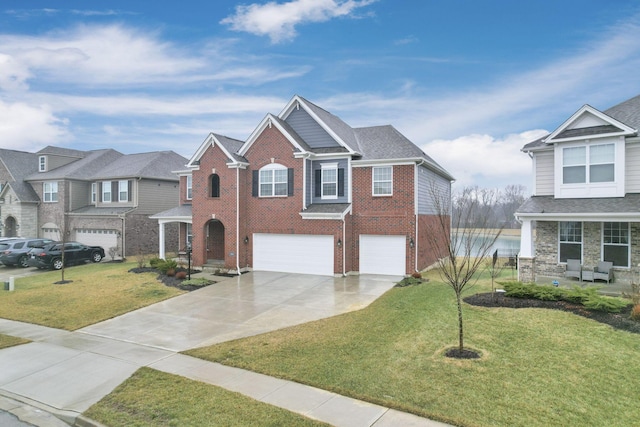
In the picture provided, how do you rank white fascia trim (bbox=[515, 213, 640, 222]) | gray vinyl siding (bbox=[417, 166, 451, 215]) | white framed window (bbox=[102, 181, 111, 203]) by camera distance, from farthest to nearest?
1. white framed window (bbox=[102, 181, 111, 203])
2. gray vinyl siding (bbox=[417, 166, 451, 215])
3. white fascia trim (bbox=[515, 213, 640, 222])

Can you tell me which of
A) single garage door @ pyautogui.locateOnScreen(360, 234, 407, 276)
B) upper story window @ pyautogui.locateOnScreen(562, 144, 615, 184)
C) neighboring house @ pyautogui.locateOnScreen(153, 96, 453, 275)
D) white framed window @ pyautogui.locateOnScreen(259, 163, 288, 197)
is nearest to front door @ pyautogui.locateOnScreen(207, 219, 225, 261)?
neighboring house @ pyautogui.locateOnScreen(153, 96, 453, 275)

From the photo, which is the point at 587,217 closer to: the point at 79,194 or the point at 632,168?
the point at 632,168

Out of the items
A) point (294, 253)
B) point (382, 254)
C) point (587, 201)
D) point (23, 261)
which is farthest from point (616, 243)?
point (23, 261)

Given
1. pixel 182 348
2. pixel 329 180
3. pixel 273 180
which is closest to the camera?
pixel 182 348

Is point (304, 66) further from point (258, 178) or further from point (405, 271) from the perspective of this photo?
point (405, 271)

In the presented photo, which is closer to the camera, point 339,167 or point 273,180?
point 339,167

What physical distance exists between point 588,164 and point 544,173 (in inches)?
67.6

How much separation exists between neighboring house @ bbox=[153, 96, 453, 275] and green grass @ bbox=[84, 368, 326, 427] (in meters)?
12.6

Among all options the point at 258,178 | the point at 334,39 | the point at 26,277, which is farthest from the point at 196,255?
the point at 334,39

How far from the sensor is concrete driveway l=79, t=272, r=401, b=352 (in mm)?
11188

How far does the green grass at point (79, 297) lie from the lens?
13.5 metres

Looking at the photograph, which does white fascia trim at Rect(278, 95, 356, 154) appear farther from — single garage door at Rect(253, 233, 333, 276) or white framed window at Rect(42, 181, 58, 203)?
white framed window at Rect(42, 181, 58, 203)

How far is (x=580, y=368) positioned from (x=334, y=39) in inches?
621

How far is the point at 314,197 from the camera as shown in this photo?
2116 cm
